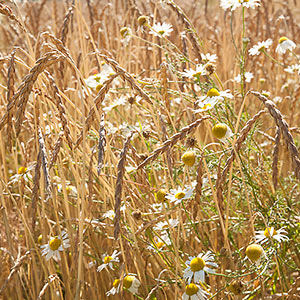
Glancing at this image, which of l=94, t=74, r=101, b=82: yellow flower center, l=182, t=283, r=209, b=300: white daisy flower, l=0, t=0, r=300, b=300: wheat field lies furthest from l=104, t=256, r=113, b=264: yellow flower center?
l=94, t=74, r=101, b=82: yellow flower center

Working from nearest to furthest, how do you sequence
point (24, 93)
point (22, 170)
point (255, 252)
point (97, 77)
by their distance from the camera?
1. point (24, 93)
2. point (255, 252)
3. point (22, 170)
4. point (97, 77)

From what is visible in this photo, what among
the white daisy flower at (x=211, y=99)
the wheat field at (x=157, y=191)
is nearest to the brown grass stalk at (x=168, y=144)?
the wheat field at (x=157, y=191)

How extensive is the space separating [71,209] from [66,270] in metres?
0.27

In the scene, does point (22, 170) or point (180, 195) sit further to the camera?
point (22, 170)

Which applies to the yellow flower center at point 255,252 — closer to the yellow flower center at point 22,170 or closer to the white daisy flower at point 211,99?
the white daisy flower at point 211,99

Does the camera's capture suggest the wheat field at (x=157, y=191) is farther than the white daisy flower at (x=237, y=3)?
No

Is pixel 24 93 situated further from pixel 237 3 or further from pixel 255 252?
pixel 237 3

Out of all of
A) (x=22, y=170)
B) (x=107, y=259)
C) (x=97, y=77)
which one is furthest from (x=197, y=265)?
(x=97, y=77)

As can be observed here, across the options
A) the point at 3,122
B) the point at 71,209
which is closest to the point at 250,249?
the point at 3,122

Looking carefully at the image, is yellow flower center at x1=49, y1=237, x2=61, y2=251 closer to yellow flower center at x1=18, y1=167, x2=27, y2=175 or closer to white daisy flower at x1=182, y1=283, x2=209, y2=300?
yellow flower center at x1=18, y1=167, x2=27, y2=175

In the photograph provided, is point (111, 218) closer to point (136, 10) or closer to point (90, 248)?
point (90, 248)

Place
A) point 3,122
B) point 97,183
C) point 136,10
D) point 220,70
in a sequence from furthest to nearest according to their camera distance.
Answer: point 220,70, point 136,10, point 97,183, point 3,122

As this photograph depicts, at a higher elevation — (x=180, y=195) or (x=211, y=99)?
(x=211, y=99)

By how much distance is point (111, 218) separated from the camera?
3.51 feet
